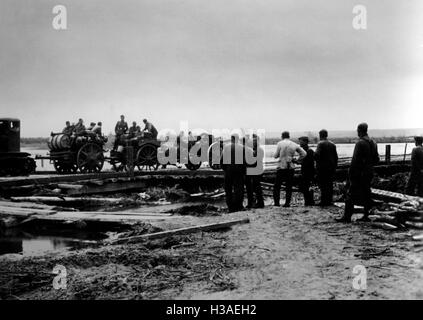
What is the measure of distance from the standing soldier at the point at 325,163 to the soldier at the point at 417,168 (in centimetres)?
233

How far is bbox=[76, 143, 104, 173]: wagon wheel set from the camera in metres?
19.2

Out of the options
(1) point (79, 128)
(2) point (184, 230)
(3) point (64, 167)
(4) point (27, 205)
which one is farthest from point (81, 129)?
(2) point (184, 230)

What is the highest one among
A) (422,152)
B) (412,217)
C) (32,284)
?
(422,152)

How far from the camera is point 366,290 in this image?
4.43 meters

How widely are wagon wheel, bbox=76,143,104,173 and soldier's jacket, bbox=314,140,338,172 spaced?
1215 cm

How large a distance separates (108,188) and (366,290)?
543 inches

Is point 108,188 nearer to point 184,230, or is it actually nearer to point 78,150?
point 78,150

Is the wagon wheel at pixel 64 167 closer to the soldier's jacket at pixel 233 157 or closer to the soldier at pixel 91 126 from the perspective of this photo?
the soldier at pixel 91 126

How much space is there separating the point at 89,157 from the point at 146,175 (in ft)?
9.60

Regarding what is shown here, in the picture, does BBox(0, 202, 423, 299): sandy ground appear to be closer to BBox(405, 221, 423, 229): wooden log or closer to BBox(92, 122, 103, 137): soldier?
BBox(405, 221, 423, 229): wooden log

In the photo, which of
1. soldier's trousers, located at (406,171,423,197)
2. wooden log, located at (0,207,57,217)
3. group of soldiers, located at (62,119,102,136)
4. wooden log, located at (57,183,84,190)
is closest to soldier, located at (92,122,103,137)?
group of soldiers, located at (62,119,102,136)
